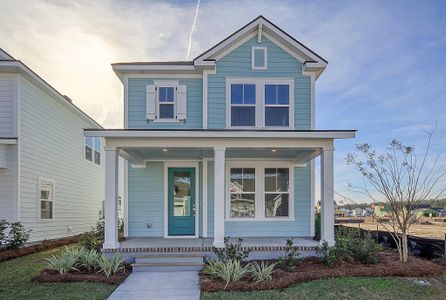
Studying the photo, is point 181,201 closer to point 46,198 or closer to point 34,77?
point 46,198

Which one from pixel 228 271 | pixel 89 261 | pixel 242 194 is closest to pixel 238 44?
pixel 242 194

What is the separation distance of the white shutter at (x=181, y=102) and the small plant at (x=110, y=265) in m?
4.81

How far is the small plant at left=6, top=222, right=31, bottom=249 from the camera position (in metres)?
10.8

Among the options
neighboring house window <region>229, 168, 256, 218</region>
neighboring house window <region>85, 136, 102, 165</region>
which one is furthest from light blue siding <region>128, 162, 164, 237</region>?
neighboring house window <region>85, 136, 102, 165</region>

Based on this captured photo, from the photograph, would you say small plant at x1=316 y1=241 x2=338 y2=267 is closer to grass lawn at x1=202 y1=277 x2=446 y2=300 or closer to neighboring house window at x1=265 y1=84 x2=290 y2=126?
grass lawn at x1=202 y1=277 x2=446 y2=300

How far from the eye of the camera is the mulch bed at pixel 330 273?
271 inches

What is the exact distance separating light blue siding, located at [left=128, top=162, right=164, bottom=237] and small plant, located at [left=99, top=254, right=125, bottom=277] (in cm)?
310

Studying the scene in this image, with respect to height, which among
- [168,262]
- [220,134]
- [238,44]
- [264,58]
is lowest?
[168,262]

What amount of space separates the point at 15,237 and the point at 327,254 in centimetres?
895

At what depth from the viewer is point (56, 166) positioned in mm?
14719

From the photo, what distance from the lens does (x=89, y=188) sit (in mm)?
18453

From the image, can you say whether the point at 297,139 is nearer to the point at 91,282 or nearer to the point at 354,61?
the point at 91,282

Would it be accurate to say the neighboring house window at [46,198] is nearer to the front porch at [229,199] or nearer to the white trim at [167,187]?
the front porch at [229,199]

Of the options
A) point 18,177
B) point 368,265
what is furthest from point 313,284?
point 18,177
